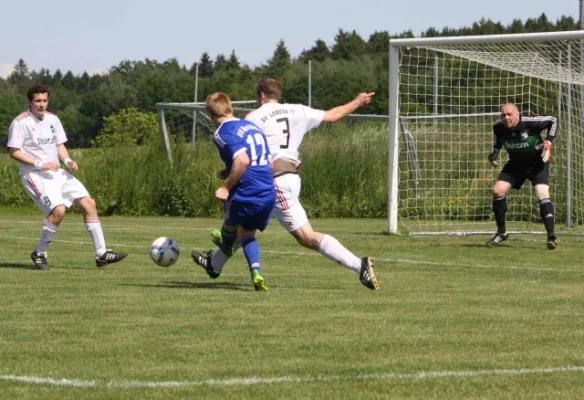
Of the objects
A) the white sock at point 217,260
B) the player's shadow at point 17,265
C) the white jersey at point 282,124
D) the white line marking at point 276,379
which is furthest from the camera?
the player's shadow at point 17,265

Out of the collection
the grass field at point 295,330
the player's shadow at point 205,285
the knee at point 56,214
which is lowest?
the grass field at point 295,330

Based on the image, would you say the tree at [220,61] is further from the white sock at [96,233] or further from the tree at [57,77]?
the white sock at [96,233]

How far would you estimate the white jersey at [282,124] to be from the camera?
36.0 feet

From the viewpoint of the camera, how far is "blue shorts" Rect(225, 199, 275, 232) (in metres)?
10.4

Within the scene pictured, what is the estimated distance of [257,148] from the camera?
10305mm

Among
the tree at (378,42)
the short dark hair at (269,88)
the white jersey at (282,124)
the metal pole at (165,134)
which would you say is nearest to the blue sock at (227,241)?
the white jersey at (282,124)

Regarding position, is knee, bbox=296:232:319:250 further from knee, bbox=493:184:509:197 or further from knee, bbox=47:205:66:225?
knee, bbox=493:184:509:197

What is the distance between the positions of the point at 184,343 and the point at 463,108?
1616 centimetres

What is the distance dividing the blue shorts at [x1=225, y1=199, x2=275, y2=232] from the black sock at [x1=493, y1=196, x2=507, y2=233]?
641cm

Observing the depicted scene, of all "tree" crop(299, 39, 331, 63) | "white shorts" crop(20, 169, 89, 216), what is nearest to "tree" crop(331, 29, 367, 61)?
"tree" crop(299, 39, 331, 63)

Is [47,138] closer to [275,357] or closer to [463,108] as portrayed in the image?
[275,357]

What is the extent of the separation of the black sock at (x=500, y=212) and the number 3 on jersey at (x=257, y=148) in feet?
21.9

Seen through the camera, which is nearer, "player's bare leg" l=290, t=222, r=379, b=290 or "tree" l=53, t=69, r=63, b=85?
"player's bare leg" l=290, t=222, r=379, b=290

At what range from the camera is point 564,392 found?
6.01 m
